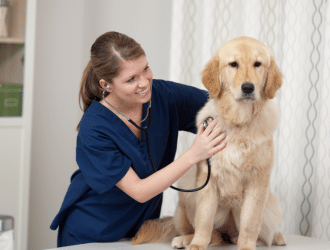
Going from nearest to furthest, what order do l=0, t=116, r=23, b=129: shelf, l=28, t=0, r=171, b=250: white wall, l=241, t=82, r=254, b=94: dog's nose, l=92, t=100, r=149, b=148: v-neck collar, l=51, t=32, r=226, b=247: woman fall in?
l=241, t=82, r=254, b=94: dog's nose, l=51, t=32, r=226, b=247: woman, l=92, t=100, r=149, b=148: v-neck collar, l=0, t=116, r=23, b=129: shelf, l=28, t=0, r=171, b=250: white wall

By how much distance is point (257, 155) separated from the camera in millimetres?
1123

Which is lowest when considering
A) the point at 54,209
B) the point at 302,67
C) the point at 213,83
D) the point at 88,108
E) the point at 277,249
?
the point at 54,209

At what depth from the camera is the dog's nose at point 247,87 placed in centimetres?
110

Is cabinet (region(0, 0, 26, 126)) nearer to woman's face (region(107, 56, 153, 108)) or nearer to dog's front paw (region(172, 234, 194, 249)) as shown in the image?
woman's face (region(107, 56, 153, 108))

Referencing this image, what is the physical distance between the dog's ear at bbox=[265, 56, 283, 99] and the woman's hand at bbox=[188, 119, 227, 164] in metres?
0.19

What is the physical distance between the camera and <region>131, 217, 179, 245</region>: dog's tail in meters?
1.30

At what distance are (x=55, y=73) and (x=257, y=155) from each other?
1.79m

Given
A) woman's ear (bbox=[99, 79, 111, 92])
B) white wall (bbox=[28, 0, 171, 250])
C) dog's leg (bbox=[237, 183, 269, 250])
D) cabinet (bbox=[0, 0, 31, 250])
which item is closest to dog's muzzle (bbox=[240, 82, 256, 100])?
dog's leg (bbox=[237, 183, 269, 250])

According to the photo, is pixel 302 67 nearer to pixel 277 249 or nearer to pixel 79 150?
pixel 277 249

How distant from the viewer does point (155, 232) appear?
4.35 ft

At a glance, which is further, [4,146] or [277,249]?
[4,146]

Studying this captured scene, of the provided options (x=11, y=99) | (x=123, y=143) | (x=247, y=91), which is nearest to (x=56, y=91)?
(x=11, y=99)

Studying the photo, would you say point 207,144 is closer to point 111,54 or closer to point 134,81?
point 134,81

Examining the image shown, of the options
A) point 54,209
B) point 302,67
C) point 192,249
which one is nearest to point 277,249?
point 192,249
